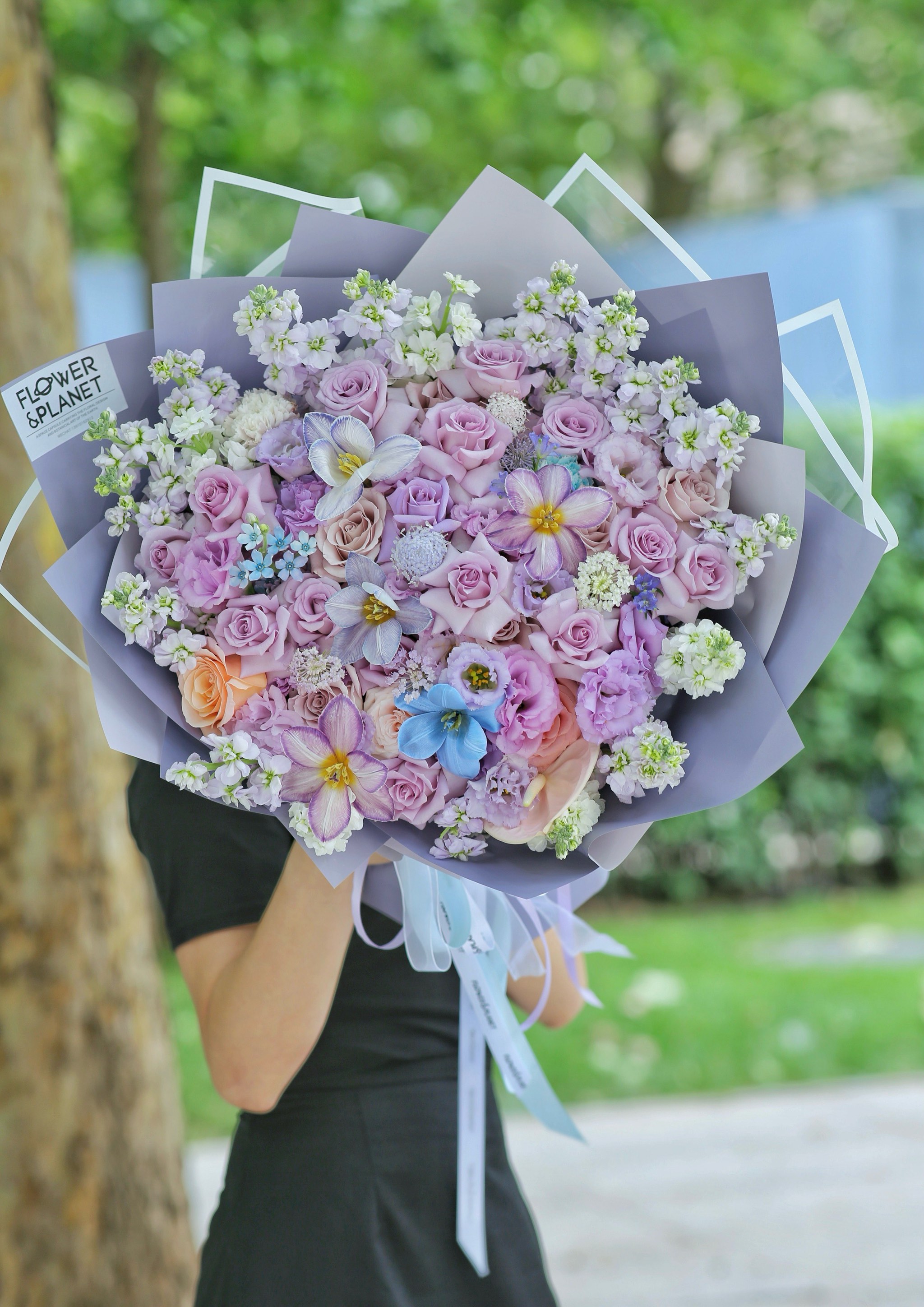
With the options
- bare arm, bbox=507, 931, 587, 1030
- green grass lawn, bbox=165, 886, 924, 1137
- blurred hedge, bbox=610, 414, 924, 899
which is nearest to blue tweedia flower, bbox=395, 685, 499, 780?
bare arm, bbox=507, 931, 587, 1030

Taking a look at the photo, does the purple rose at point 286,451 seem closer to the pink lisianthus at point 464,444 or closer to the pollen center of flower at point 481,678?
the pink lisianthus at point 464,444

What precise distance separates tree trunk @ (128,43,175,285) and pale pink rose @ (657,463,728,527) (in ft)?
16.3

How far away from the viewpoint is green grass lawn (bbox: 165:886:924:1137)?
4625 millimetres

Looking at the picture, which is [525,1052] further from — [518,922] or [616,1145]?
[616,1145]

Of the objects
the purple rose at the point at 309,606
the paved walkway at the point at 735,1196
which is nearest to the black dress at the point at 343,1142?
the purple rose at the point at 309,606

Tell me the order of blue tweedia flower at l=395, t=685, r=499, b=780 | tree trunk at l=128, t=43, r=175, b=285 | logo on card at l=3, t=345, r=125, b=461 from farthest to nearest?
tree trunk at l=128, t=43, r=175, b=285 < logo on card at l=3, t=345, r=125, b=461 < blue tweedia flower at l=395, t=685, r=499, b=780

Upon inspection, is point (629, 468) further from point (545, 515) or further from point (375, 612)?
point (375, 612)

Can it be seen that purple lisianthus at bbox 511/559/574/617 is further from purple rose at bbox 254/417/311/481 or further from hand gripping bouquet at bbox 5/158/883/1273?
purple rose at bbox 254/417/311/481

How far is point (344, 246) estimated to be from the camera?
1233mm

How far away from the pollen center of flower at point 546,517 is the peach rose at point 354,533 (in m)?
0.14

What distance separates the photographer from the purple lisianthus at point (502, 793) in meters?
1.11

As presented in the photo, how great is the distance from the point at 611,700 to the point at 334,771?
26 cm

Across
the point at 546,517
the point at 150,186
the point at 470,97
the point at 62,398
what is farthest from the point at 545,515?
the point at 150,186

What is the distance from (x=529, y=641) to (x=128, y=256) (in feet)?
33.7
